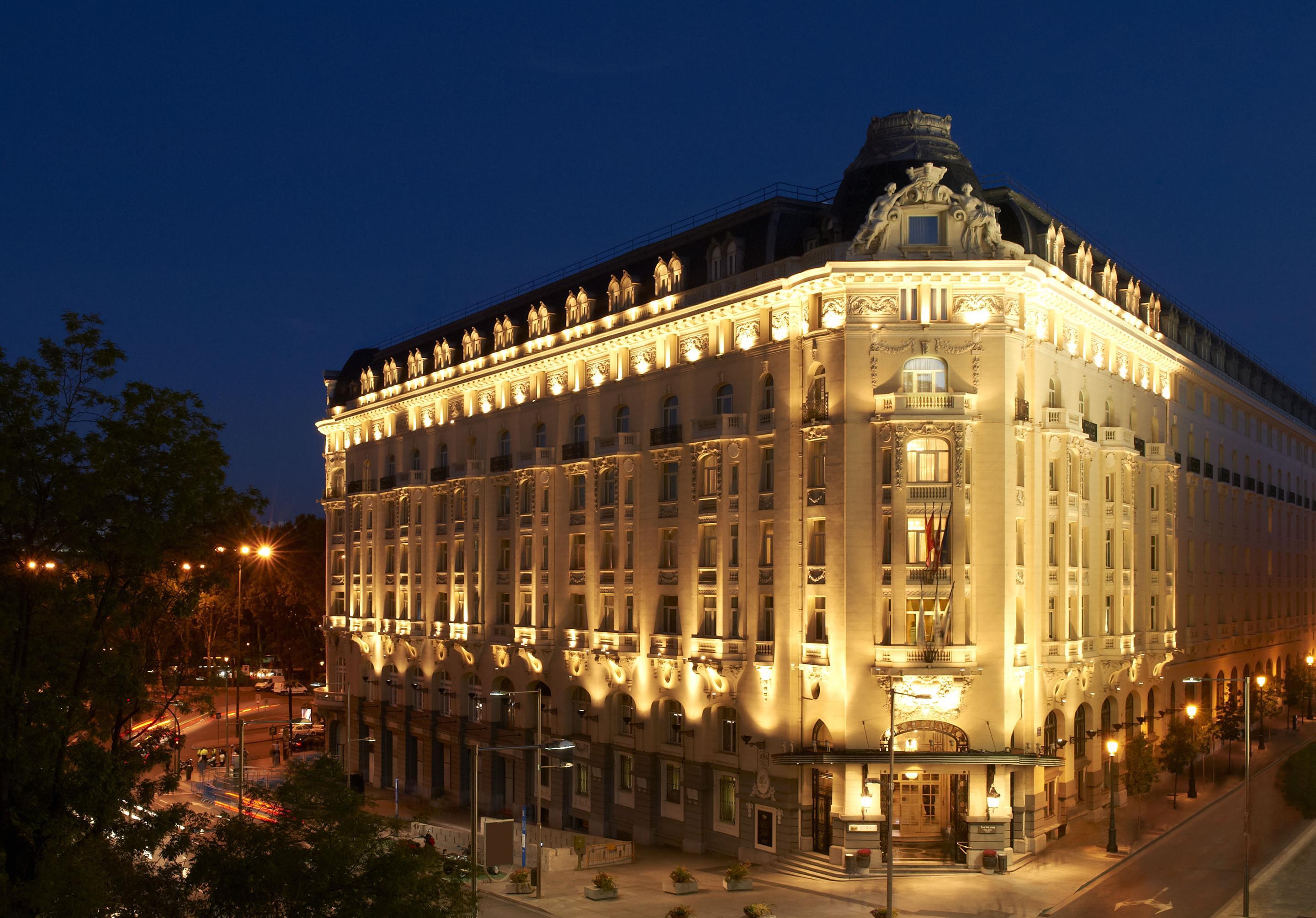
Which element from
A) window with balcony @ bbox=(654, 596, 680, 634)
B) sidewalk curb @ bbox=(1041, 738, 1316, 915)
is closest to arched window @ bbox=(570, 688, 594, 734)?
window with balcony @ bbox=(654, 596, 680, 634)

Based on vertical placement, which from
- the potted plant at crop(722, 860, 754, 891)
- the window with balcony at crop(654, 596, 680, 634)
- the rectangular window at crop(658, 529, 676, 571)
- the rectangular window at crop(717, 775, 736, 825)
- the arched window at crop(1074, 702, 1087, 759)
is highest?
the rectangular window at crop(658, 529, 676, 571)

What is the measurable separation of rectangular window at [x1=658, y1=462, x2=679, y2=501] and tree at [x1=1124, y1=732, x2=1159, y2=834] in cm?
2436

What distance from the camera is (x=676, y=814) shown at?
5984cm

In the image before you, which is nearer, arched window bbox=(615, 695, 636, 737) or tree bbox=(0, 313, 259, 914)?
tree bbox=(0, 313, 259, 914)

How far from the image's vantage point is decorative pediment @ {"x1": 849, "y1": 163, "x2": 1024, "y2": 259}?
52156 millimetres

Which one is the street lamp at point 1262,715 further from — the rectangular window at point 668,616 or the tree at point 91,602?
the tree at point 91,602

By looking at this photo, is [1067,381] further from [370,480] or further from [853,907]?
[370,480]

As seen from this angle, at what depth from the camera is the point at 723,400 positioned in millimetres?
59125

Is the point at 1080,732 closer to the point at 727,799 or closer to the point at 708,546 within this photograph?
the point at 727,799

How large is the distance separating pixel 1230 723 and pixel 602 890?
44.3m

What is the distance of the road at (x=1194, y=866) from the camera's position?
44219 mm

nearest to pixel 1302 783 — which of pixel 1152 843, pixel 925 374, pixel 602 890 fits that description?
pixel 1152 843

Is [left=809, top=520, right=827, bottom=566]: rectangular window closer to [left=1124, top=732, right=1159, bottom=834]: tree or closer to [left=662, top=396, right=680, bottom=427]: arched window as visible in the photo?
[left=662, top=396, right=680, bottom=427]: arched window

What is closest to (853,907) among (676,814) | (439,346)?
(676,814)
